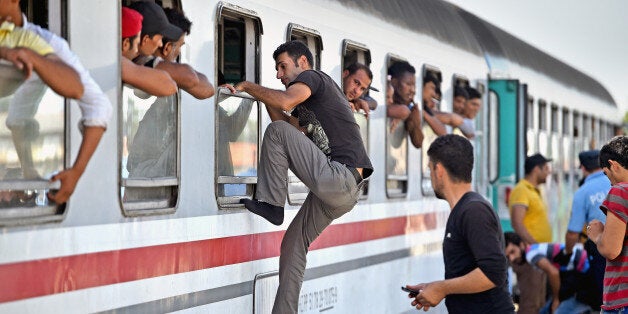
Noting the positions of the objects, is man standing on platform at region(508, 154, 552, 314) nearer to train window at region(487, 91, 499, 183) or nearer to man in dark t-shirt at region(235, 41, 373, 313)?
train window at region(487, 91, 499, 183)

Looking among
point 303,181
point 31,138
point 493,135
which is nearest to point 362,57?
point 303,181

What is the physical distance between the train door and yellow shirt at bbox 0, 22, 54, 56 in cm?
905

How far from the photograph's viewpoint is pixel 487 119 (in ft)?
42.3

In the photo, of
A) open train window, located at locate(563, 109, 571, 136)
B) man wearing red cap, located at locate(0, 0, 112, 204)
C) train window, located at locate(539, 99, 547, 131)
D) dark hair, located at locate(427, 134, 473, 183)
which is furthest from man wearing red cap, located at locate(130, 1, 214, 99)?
open train window, located at locate(563, 109, 571, 136)

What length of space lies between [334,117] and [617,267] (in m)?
1.68

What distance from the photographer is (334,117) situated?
6.40 metres

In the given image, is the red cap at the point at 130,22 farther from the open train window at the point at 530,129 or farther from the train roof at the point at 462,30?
Result: the open train window at the point at 530,129

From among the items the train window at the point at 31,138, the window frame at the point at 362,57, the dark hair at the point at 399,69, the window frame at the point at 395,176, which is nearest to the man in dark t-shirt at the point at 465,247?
the train window at the point at 31,138

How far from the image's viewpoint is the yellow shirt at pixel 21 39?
423 centimetres

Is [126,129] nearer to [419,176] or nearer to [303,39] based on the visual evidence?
[303,39]

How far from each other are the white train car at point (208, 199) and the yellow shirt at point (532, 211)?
90.3 inches

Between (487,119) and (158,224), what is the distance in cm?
805

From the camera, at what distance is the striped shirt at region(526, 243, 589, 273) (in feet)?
37.0

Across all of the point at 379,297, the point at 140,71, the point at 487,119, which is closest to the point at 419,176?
the point at 379,297
